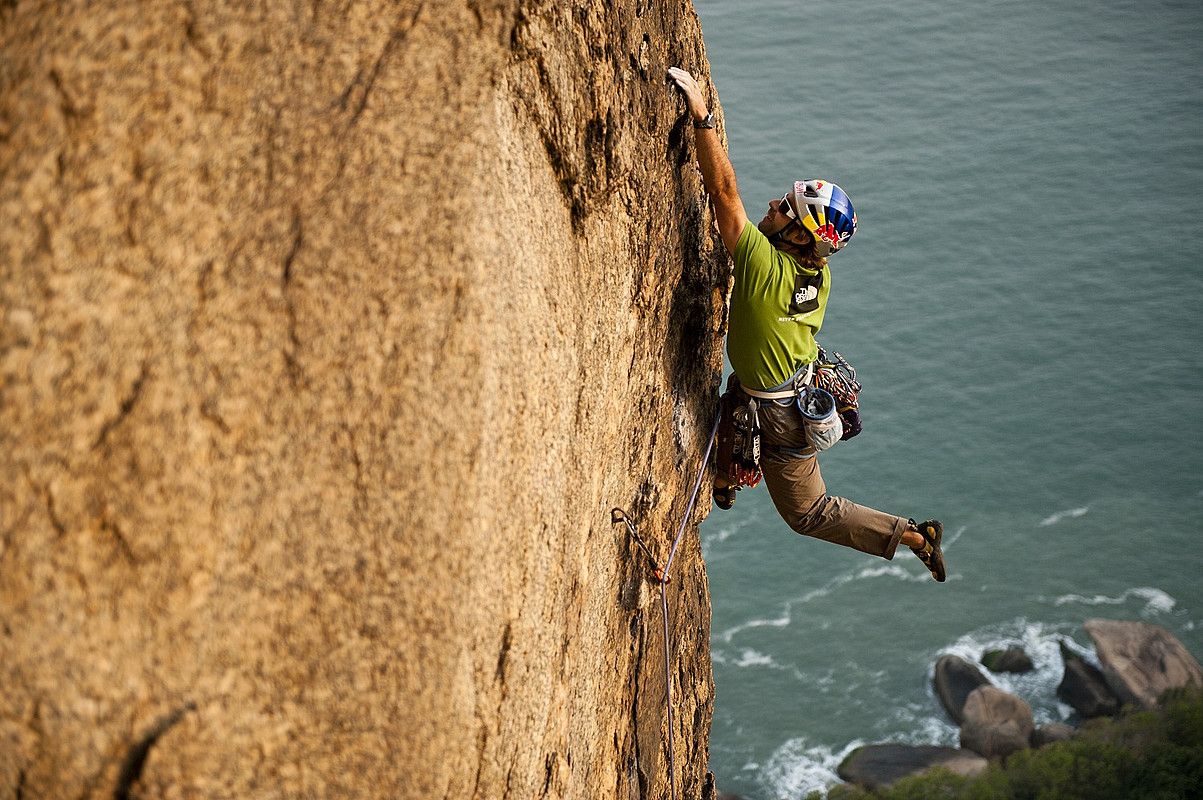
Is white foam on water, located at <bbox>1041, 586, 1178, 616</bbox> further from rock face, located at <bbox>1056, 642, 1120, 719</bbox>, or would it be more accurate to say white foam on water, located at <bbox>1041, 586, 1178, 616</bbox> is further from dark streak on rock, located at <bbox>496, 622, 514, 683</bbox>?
dark streak on rock, located at <bbox>496, 622, 514, 683</bbox>

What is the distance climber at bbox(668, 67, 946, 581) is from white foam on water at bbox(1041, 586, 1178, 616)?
40957 mm

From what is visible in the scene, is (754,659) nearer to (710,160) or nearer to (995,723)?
(995,723)

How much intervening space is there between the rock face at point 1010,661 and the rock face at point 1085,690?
4.48ft

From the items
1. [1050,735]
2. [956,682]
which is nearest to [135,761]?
[1050,735]

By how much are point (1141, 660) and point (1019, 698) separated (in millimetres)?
5709

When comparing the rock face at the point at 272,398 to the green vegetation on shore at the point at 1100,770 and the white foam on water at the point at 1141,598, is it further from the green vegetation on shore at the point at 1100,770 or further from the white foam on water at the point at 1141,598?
the white foam on water at the point at 1141,598

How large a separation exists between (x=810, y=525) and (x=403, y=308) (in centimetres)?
576

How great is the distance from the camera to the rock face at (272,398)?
3730 millimetres

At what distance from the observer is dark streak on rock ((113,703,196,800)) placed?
3775 mm

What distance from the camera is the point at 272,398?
4105 millimetres

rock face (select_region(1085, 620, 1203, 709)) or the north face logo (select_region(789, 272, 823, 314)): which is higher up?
rock face (select_region(1085, 620, 1203, 709))

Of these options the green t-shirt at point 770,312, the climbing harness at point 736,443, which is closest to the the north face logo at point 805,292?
the green t-shirt at point 770,312

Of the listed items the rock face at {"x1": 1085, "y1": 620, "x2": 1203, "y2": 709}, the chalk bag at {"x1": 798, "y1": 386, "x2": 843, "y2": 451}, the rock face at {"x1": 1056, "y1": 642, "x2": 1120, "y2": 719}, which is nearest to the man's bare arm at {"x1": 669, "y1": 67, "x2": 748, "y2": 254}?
the chalk bag at {"x1": 798, "y1": 386, "x2": 843, "y2": 451}

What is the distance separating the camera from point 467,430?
4398 millimetres
